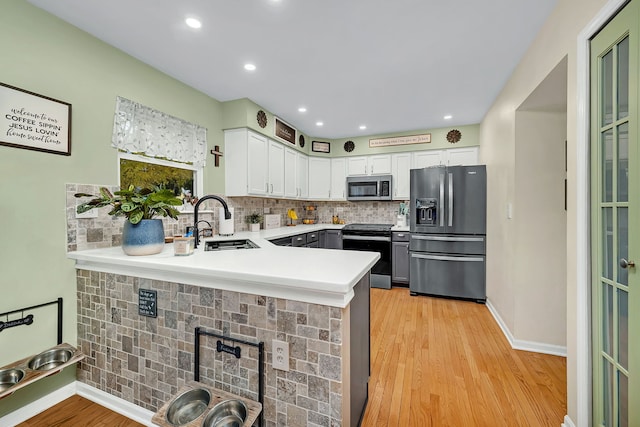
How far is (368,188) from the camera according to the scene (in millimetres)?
4566

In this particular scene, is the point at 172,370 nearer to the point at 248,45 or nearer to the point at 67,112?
the point at 67,112

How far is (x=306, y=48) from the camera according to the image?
2.13 meters

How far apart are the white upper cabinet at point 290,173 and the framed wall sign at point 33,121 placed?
256cm

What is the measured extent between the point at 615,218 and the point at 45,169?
3.13 metres

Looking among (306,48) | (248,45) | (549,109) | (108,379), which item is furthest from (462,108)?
(108,379)

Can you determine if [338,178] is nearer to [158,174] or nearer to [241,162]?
[241,162]

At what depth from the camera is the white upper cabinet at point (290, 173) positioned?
405cm

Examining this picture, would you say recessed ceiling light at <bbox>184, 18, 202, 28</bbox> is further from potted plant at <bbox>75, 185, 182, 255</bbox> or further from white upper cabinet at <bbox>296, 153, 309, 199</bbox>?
white upper cabinet at <bbox>296, 153, 309, 199</bbox>

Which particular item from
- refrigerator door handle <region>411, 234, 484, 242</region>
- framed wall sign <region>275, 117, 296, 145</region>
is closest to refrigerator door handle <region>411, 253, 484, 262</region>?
refrigerator door handle <region>411, 234, 484, 242</region>

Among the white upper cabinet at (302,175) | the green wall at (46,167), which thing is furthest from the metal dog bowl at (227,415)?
the white upper cabinet at (302,175)

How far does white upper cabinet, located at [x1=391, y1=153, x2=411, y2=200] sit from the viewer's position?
4.38 m

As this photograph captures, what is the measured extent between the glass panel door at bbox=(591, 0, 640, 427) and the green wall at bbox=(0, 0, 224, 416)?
3058 mm

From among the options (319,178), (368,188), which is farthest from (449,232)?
(319,178)

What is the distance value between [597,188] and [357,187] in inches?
136
